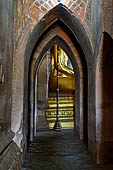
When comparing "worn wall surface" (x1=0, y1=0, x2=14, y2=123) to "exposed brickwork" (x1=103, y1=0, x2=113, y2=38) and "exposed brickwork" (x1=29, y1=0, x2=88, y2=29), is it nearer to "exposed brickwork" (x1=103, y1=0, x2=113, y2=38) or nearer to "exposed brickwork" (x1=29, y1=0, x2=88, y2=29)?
"exposed brickwork" (x1=103, y1=0, x2=113, y2=38)

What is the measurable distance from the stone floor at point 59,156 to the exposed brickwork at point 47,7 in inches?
104

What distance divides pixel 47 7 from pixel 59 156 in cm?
305

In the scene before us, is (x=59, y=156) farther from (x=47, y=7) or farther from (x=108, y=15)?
(x=47, y=7)

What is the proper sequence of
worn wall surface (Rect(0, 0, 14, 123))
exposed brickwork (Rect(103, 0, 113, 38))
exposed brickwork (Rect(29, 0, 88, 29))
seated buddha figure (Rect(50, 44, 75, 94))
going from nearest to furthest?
worn wall surface (Rect(0, 0, 14, 123)), exposed brickwork (Rect(103, 0, 113, 38)), exposed brickwork (Rect(29, 0, 88, 29)), seated buddha figure (Rect(50, 44, 75, 94))

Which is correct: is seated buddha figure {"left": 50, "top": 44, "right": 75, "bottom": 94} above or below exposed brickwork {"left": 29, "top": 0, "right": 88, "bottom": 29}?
below

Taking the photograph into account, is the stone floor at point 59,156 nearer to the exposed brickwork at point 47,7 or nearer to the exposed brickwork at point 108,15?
the exposed brickwork at point 108,15

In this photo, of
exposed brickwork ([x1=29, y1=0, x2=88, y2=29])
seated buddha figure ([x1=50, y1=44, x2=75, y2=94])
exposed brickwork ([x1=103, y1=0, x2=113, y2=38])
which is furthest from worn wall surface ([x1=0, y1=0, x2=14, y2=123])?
seated buddha figure ([x1=50, y1=44, x2=75, y2=94])

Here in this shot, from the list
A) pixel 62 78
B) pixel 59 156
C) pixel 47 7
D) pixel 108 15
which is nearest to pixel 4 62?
pixel 108 15

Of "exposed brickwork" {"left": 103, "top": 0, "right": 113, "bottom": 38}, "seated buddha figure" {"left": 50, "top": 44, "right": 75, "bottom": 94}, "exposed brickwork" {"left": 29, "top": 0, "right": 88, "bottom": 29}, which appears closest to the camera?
"exposed brickwork" {"left": 103, "top": 0, "right": 113, "bottom": 38}

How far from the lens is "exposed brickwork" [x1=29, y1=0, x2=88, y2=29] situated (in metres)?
3.51

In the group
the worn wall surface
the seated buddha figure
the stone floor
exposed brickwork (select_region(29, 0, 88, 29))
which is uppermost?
exposed brickwork (select_region(29, 0, 88, 29))

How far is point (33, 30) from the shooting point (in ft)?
11.7

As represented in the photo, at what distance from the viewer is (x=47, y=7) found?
356 cm

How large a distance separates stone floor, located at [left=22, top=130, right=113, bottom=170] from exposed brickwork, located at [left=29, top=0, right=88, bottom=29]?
264 centimetres
